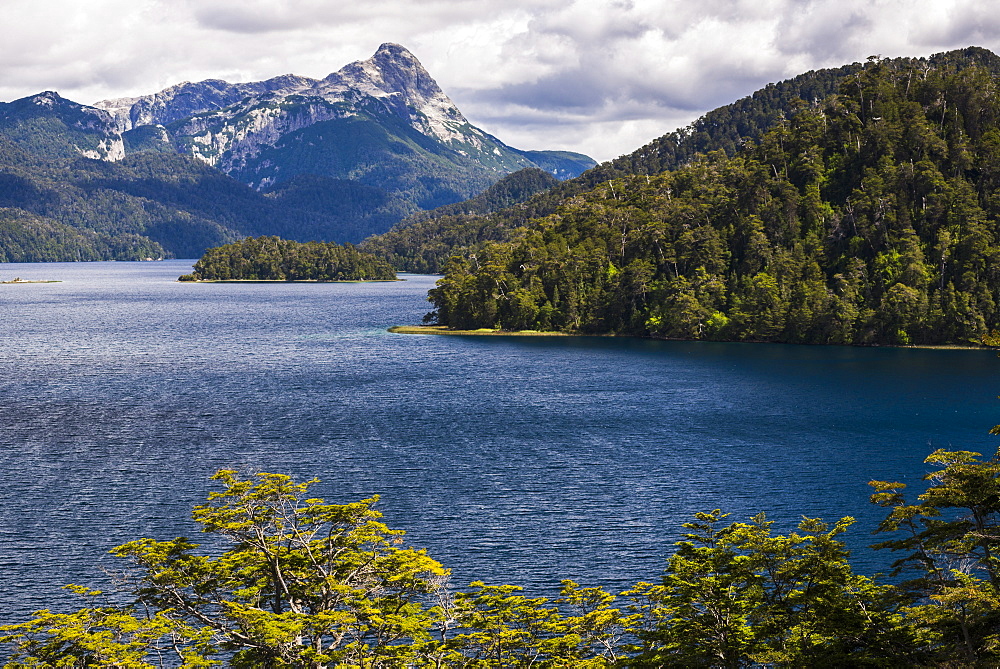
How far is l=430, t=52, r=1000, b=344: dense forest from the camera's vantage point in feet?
550

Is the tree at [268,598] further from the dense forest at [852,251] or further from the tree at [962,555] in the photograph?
the dense forest at [852,251]

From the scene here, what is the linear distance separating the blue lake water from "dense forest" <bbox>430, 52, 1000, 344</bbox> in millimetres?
15968

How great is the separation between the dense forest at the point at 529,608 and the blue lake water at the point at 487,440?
46.4 feet

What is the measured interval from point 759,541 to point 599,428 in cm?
5714

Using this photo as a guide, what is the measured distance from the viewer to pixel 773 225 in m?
191

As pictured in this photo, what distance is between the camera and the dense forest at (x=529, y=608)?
30969mm

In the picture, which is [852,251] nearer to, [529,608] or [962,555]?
[962,555]

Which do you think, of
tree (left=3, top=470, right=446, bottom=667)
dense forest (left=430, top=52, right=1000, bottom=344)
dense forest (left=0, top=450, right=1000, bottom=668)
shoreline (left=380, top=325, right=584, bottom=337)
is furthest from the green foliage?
shoreline (left=380, top=325, right=584, bottom=337)

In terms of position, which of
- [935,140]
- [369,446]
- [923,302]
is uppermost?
[935,140]

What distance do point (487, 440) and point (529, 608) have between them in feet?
173

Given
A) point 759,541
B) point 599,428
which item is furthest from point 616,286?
point 759,541

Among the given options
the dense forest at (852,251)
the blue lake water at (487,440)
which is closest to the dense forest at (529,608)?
the blue lake water at (487,440)

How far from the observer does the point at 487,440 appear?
88.3 m

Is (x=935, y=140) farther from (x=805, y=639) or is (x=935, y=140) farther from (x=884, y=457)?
(x=805, y=639)
